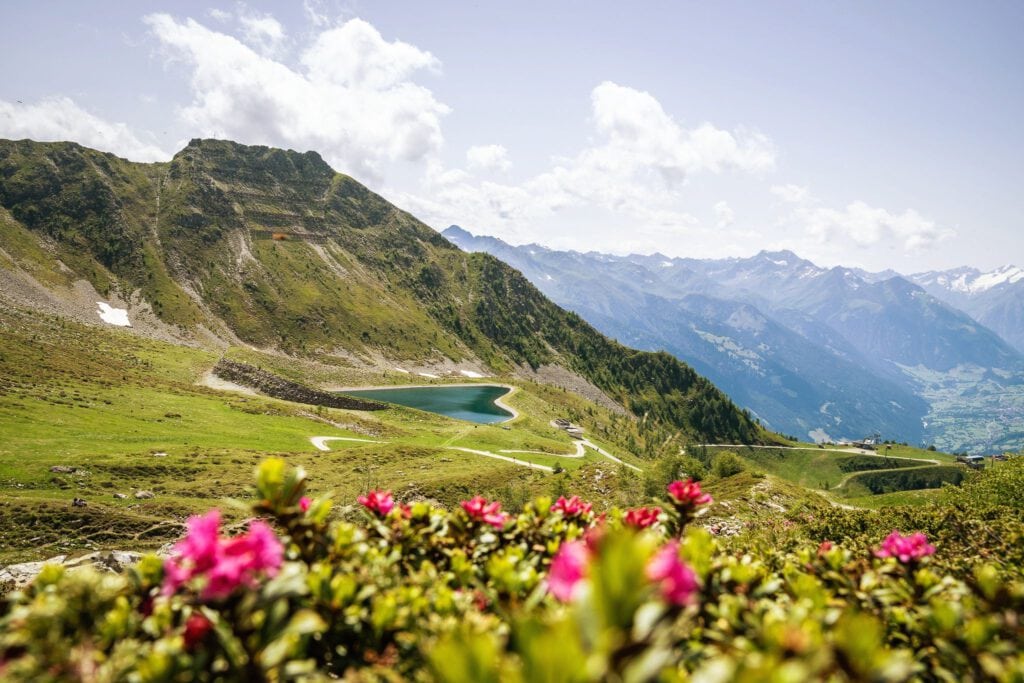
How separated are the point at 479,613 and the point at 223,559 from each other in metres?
2.25

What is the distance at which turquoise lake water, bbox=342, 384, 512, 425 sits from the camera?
395 ft

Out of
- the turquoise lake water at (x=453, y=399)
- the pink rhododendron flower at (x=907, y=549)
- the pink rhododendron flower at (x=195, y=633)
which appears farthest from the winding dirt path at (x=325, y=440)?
the pink rhododendron flower at (x=907, y=549)

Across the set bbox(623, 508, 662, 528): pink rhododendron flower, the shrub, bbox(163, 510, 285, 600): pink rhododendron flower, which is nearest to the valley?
the shrub

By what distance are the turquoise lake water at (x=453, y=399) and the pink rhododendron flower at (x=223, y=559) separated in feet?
353

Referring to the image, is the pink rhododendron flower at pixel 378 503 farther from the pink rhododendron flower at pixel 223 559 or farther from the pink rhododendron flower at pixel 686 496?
the pink rhododendron flower at pixel 686 496

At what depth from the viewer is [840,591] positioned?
5.35 m

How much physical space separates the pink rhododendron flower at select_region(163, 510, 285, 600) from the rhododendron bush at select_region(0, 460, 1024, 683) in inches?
0.5

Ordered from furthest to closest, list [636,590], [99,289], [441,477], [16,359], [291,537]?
[99,289] → [16,359] → [441,477] → [291,537] → [636,590]

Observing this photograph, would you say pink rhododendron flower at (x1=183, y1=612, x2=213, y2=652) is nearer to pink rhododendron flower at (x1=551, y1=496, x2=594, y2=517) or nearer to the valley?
the valley

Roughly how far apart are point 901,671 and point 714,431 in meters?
212

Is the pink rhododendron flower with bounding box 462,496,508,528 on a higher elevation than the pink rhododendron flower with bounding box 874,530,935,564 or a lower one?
lower

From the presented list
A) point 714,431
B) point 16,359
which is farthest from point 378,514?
point 714,431

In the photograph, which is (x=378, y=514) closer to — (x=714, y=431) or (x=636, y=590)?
(x=636, y=590)

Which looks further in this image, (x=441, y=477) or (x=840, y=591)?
(x=441, y=477)
